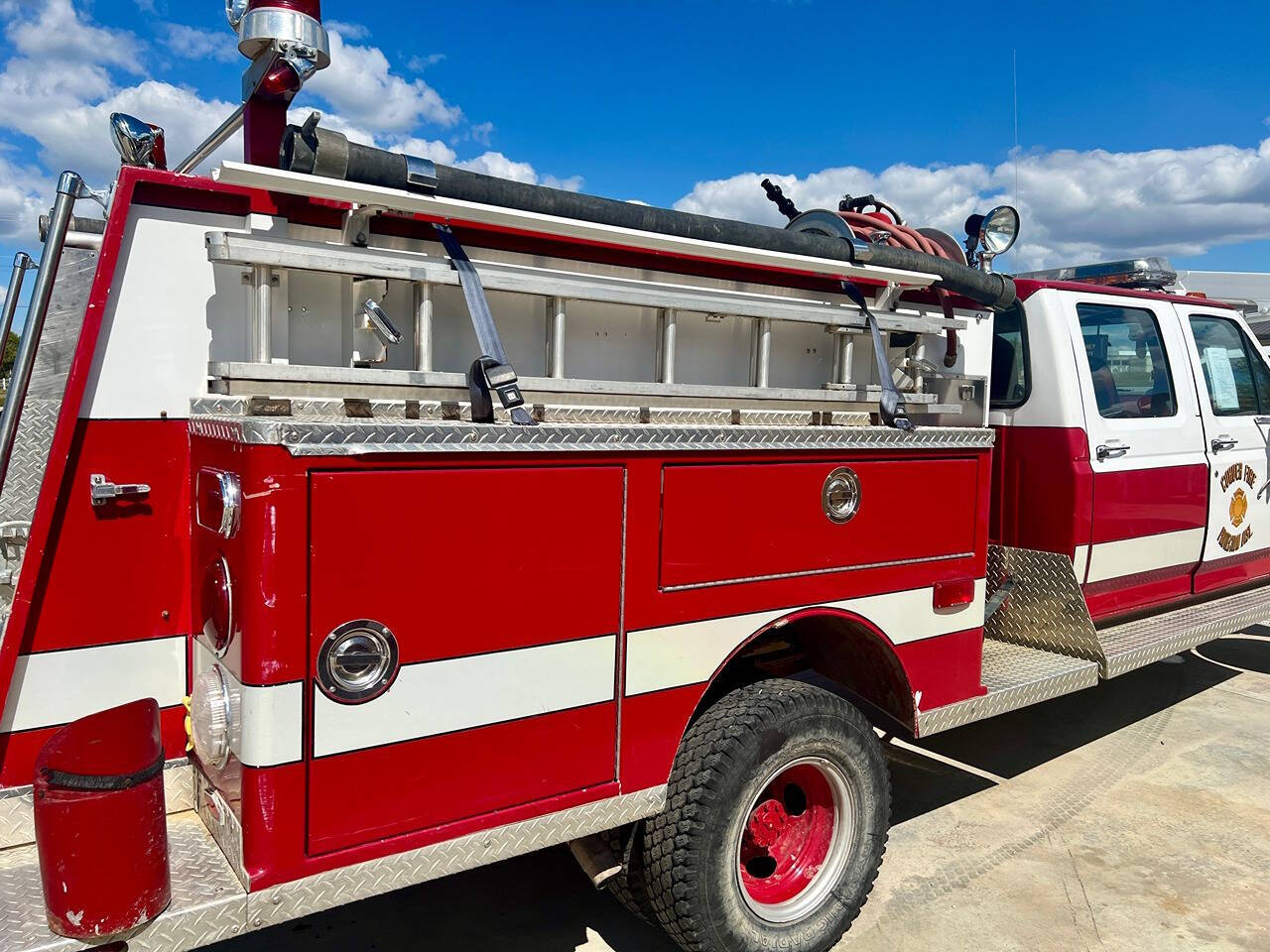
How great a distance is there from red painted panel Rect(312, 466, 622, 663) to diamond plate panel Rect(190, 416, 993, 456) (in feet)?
0.21

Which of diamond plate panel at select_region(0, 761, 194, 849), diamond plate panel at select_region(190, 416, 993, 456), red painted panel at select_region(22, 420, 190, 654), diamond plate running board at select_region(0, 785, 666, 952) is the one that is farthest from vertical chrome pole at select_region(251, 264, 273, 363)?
diamond plate running board at select_region(0, 785, 666, 952)

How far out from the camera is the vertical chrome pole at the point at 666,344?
286 centimetres

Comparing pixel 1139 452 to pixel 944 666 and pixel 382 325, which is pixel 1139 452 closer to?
pixel 944 666

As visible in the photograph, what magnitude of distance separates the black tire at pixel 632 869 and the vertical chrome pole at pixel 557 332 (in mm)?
1330

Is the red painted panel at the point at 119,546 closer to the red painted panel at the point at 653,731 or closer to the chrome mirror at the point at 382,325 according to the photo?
the chrome mirror at the point at 382,325

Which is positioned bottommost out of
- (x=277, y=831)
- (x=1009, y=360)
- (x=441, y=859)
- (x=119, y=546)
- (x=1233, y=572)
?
(x=441, y=859)

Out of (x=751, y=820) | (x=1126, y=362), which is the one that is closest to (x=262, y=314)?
(x=751, y=820)

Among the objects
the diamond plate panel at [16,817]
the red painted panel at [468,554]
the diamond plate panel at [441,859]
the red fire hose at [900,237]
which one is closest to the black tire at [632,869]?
the diamond plate panel at [441,859]

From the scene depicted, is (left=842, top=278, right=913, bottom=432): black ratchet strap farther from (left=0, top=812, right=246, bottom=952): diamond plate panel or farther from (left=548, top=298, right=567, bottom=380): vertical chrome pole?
(left=0, top=812, right=246, bottom=952): diamond plate panel

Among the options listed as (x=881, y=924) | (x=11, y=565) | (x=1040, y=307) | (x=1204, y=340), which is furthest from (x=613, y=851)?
(x=1204, y=340)

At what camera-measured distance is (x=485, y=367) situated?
2330mm

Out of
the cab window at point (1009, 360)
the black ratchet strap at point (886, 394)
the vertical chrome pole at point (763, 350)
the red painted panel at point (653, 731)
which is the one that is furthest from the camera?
the cab window at point (1009, 360)

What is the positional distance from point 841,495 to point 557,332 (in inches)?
41.4

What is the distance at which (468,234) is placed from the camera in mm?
2600
